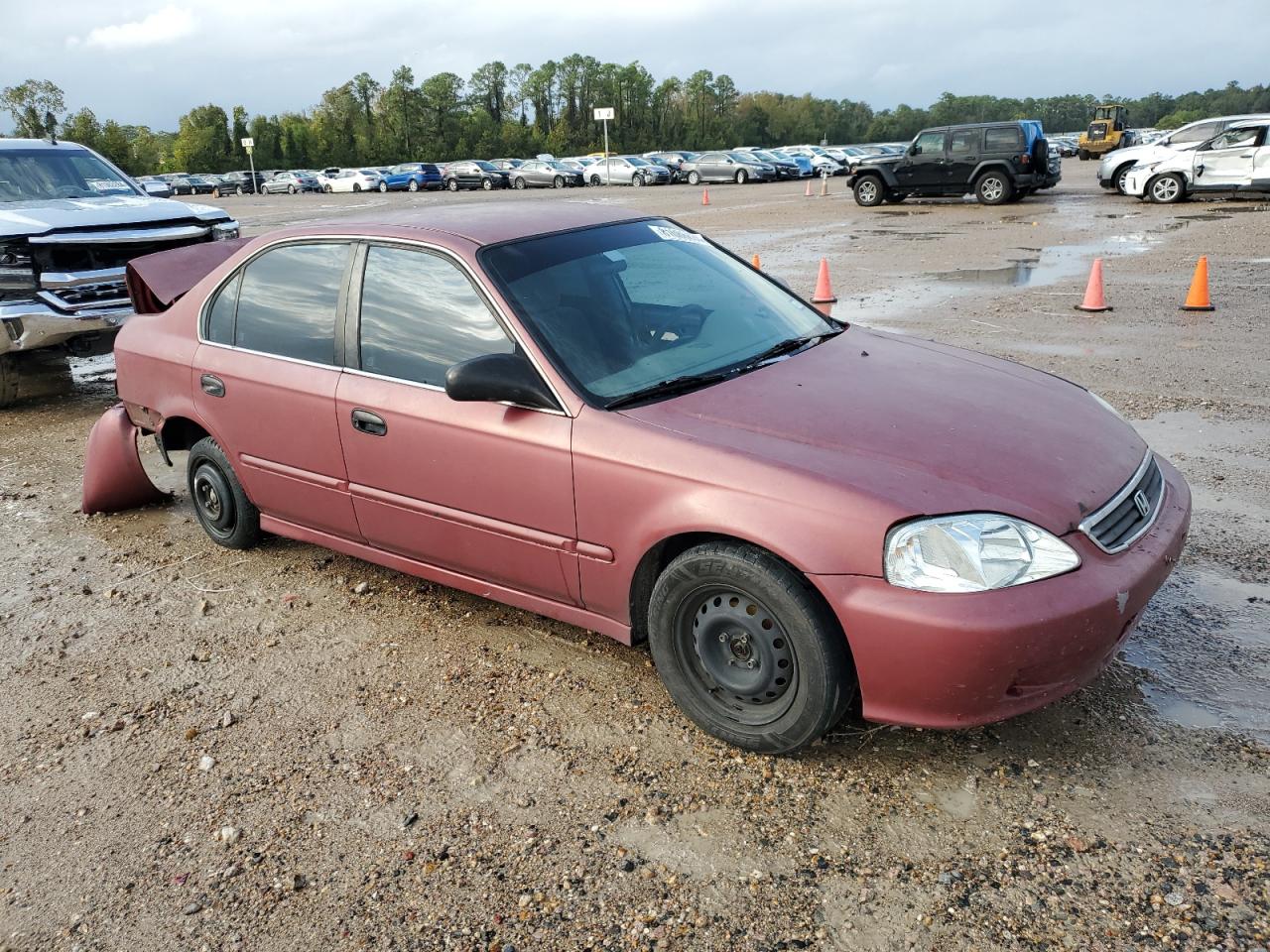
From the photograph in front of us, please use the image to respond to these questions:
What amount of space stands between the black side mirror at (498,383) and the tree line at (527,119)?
234 feet

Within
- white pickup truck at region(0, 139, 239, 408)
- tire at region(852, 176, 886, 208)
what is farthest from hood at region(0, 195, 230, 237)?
tire at region(852, 176, 886, 208)

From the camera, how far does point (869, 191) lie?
A: 25.3 metres

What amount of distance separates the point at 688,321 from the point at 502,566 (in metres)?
1.17

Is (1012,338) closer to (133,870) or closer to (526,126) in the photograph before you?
(133,870)

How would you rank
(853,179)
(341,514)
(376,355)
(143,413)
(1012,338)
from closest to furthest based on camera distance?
(376,355) → (341,514) → (143,413) → (1012,338) → (853,179)

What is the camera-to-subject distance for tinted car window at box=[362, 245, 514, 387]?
3.72 meters

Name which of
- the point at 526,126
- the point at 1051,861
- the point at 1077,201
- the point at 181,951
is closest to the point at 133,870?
the point at 181,951

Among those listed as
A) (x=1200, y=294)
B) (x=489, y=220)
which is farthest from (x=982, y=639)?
(x=1200, y=294)

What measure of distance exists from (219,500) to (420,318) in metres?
1.76

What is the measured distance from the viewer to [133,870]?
2.89 meters

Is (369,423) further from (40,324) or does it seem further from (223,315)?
(40,324)

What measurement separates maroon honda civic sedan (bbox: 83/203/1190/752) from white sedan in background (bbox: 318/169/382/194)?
52.8m

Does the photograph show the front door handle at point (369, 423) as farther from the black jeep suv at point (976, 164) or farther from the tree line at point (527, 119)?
the tree line at point (527, 119)

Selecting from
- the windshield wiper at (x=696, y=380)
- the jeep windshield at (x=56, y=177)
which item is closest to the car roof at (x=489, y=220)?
the windshield wiper at (x=696, y=380)
